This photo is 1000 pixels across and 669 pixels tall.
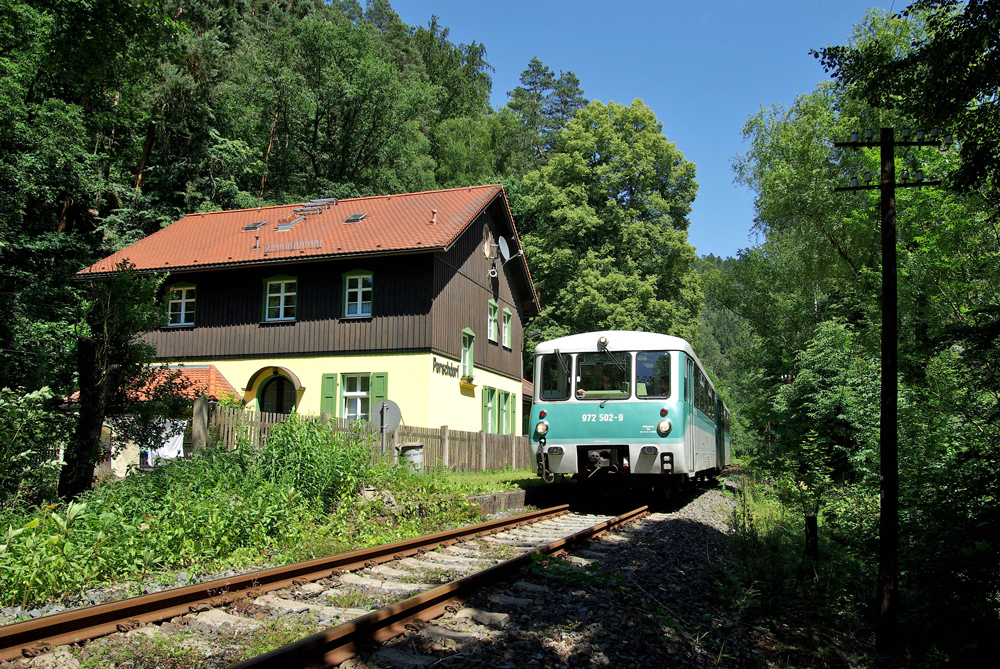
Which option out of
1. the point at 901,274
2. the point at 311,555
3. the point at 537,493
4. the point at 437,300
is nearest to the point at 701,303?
the point at 437,300

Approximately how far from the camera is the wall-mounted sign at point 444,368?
22.8m

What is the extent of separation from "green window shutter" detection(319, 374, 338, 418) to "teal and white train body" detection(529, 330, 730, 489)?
11348 mm

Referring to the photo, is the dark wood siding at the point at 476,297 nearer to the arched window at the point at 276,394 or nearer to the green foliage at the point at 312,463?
the arched window at the point at 276,394

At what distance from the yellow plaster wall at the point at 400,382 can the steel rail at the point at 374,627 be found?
1579cm

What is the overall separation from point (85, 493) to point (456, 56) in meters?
61.9

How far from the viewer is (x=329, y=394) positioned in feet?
76.7

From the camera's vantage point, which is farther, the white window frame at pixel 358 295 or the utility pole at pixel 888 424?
the white window frame at pixel 358 295

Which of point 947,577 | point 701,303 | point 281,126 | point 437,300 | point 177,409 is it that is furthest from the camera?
point 281,126

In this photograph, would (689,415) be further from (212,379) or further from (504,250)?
(504,250)

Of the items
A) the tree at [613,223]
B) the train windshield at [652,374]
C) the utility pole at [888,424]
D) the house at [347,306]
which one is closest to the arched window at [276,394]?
the house at [347,306]

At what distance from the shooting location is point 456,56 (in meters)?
64.4

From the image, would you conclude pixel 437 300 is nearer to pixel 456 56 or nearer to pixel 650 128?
pixel 650 128

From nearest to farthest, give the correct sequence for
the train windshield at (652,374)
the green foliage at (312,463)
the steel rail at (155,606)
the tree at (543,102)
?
the steel rail at (155,606), the green foliage at (312,463), the train windshield at (652,374), the tree at (543,102)

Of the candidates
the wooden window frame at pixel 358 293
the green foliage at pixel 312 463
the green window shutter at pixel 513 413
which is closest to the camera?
the green foliage at pixel 312 463
